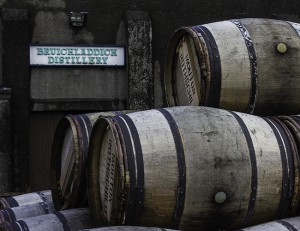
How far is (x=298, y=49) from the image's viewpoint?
4.98 meters

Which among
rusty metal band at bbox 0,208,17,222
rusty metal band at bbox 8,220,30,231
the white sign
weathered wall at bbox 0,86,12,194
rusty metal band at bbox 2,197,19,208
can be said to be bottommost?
weathered wall at bbox 0,86,12,194

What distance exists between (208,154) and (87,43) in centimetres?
878

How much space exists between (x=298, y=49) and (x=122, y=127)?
175 cm

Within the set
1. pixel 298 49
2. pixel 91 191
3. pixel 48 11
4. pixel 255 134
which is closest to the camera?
pixel 255 134

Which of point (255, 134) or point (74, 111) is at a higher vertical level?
point (255, 134)

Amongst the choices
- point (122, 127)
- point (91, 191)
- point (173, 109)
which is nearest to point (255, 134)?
point (173, 109)

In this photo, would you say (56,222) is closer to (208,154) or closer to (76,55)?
(208,154)

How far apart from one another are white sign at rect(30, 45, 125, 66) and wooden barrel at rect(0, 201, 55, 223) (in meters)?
7.03

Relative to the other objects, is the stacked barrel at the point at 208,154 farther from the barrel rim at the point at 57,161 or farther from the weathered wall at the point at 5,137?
the weathered wall at the point at 5,137

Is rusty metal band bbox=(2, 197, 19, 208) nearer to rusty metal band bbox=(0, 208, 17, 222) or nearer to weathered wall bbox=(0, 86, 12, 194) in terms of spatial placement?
rusty metal band bbox=(0, 208, 17, 222)

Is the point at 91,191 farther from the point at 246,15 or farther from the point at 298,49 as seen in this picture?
the point at 246,15

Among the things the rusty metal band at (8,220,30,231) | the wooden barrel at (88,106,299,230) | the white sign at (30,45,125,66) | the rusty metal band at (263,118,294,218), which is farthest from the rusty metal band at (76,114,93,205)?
the white sign at (30,45,125,66)

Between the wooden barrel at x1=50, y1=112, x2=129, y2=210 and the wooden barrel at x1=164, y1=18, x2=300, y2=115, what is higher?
the wooden barrel at x1=164, y1=18, x2=300, y2=115

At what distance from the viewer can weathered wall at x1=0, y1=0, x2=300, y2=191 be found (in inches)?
473
